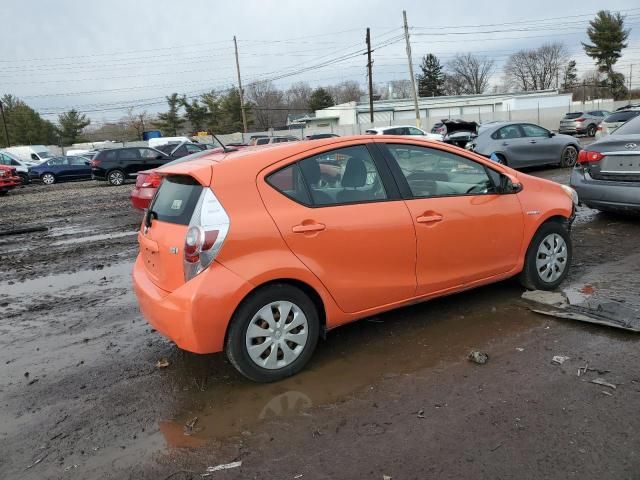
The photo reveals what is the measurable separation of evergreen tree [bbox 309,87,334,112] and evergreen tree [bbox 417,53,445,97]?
17.9 metres

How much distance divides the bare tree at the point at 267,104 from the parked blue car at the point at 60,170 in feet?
191

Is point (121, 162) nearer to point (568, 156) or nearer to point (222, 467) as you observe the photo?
point (568, 156)

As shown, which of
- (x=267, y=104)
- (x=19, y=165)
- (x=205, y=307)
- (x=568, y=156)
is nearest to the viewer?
(x=205, y=307)

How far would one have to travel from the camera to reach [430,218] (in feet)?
13.4

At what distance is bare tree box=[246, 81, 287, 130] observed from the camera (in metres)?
84.9

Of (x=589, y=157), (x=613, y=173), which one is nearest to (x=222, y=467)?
(x=613, y=173)

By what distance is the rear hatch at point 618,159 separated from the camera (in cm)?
682

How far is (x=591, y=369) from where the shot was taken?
3498mm

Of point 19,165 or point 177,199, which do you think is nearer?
point 177,199

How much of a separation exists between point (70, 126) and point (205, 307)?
75.8 metres

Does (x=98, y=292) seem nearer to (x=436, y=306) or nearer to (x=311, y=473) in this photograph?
(x=436, y=306)

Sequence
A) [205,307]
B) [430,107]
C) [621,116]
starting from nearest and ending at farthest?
[205,307]
[621,116]
[430,107]

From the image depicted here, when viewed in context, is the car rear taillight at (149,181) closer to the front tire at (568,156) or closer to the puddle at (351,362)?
the puddle at (351,362)

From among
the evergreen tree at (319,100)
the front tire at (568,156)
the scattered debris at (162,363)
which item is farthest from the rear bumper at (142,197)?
the evergreen tree at (319,100)
